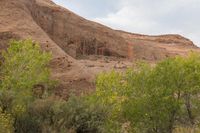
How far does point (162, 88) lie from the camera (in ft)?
99.3

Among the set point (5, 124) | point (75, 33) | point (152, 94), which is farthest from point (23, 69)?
point (75, 33)

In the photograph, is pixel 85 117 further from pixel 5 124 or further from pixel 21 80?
pixel 5 124

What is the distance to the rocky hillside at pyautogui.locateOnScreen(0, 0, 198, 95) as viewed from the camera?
4056 cm

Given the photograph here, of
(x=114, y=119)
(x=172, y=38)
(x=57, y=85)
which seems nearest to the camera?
(x=114, y=119)

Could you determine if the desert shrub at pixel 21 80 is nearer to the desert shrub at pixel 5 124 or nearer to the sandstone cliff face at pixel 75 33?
the desert shrub at pixel 5 124

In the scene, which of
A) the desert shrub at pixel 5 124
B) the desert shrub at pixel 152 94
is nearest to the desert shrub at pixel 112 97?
the desert shrub at pixel 152 94

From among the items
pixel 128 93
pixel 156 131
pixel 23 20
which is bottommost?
pixel 156 131

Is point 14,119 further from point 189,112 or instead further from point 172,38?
point 172,38

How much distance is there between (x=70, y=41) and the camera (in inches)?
2302

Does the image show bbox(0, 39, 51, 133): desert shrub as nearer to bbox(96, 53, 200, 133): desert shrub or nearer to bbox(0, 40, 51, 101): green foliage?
bbox(0, 40, 51, 101): green foliage

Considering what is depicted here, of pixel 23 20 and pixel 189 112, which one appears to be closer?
pixel 189 112

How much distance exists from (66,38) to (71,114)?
3010cm

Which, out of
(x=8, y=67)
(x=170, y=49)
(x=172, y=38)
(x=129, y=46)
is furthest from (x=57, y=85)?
(x=172, y=38)

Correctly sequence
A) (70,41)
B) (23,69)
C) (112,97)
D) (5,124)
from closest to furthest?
(5,124) < (112,97) < (23,69) < (70,41)
